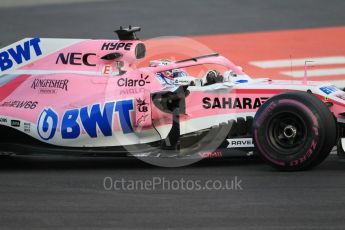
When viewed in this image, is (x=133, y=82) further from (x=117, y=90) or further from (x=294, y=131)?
(x=294, y=131)

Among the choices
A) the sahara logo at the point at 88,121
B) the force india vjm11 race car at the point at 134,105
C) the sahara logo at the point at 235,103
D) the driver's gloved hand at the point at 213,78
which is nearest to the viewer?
the force india vjm11 race car at the point at 134,105

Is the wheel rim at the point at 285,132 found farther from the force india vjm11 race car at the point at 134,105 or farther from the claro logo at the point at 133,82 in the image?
the claro logo at the point at 133,82

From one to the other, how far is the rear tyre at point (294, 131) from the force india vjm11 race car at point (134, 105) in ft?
0.04

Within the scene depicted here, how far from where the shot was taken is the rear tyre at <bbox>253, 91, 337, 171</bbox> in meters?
8.49

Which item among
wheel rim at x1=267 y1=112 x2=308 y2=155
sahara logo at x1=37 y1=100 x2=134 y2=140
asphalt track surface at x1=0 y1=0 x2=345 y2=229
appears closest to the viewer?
asphalt track surface at x1=0 y1=0 x2=345 y2=229

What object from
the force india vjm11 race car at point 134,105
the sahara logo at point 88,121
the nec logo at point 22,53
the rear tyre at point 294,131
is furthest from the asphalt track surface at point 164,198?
the nec logo at point 22,53

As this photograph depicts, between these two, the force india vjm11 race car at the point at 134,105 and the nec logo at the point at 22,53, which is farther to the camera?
the nec logo at the point at 22,53

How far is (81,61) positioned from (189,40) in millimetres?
5640

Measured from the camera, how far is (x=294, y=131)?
875 centimetres

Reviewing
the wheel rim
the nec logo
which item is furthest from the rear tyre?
the nec logo

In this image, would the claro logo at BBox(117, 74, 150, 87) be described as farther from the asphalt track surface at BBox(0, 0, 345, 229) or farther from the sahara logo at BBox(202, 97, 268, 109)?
the asphalt track surface at BBox(0, 0, 345, 229)

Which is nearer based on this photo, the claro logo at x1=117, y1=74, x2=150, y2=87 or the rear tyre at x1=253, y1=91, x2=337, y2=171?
the rear tyre at x1=253, y1=91, x2=337, y2=171

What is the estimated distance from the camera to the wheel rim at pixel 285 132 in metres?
8.71

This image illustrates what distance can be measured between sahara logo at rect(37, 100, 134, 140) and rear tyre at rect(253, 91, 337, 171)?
142 cm
